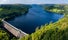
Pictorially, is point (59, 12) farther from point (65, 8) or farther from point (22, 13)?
point (22, 13)

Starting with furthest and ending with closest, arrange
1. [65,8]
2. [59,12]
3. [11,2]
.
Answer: [65,8] → [59,12] → [11,2]

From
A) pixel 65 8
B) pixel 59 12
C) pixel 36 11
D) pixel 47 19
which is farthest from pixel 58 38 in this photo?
pixel 65 8

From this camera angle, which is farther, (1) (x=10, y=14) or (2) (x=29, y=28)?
(1) (x=10, y=14)

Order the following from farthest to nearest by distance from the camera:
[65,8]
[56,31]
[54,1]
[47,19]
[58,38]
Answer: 1. [65,8]
2. [47,19]
3. [56,31]
4. [58,38]
5. [54,1]

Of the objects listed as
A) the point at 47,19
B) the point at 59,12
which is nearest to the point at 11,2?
the point at 47,19

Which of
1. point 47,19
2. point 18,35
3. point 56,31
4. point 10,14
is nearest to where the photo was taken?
point 56,31

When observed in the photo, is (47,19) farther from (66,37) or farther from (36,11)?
(66,37)

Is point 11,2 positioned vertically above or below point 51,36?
above

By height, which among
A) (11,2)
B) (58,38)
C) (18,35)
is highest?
(11,2)

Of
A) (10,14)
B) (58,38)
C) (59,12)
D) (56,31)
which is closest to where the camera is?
(58,38)
